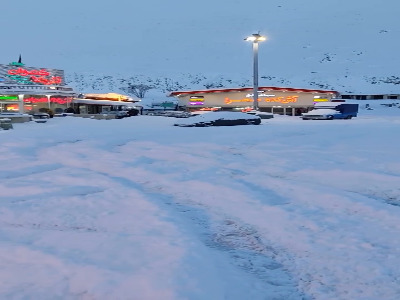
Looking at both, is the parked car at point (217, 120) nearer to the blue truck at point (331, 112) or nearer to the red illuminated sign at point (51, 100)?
the blue truck at point (331, 112)

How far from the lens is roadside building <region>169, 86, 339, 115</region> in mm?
49000

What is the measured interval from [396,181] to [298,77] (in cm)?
11777

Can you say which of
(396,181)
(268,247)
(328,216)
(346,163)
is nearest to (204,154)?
(346,163)

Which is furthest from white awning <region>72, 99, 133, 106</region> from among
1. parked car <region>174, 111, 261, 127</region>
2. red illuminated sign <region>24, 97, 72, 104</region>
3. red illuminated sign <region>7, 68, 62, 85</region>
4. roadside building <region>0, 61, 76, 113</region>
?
parked car <region>174, 111, 261, 127</region>

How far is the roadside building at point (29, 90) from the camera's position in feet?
140

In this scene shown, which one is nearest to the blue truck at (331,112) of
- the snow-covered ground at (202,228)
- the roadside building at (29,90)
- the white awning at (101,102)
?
the snow-covered ground at (202,228)

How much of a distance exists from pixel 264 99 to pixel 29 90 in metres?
28.4

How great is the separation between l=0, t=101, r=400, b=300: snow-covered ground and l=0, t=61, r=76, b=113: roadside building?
38.4 m

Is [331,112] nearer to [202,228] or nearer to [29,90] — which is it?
[202,228]

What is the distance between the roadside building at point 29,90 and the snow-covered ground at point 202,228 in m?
38.4

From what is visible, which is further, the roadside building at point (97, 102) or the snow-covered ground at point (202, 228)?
the roadside building at point (97, 102)

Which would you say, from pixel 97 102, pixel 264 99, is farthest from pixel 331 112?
pixel 97 102

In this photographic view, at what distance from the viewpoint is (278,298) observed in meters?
2.87

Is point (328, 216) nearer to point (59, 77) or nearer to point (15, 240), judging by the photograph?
point (15, 240)
